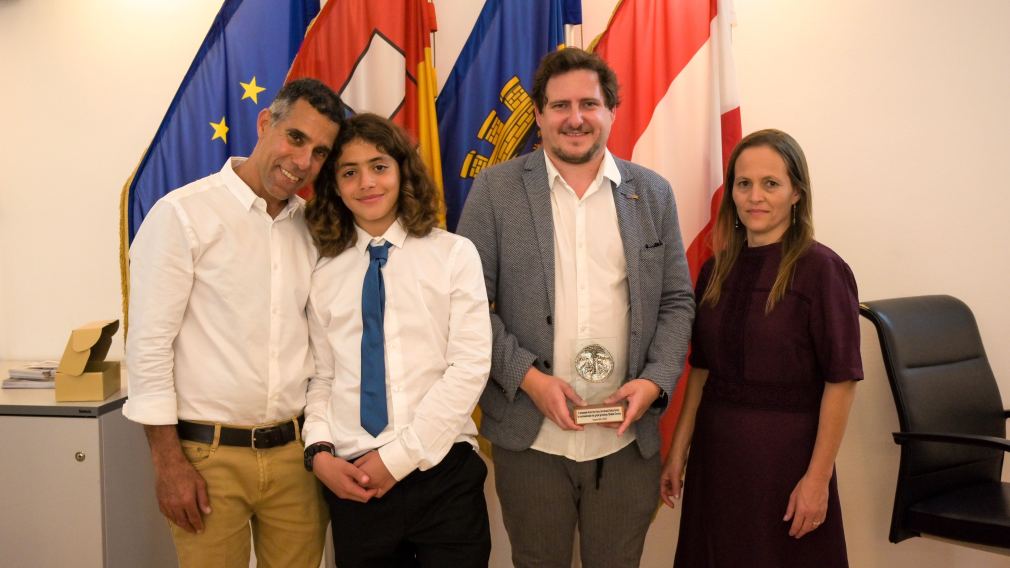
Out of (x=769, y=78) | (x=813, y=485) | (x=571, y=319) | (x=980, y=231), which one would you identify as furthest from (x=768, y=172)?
(x=980, y=231)

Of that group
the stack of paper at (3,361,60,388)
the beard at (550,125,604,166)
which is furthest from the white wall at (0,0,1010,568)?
the beard at (550,125,604,166)

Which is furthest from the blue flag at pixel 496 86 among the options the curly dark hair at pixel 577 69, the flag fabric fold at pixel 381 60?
the curly dark hair at pixel 577 69

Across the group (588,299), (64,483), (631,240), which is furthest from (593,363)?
(64,483)

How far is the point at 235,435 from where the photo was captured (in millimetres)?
1702

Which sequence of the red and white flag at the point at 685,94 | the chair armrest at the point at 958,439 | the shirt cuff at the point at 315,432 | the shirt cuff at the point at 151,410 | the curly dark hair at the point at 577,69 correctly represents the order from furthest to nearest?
the red and white flag at the point at 685,94 → the chair armrest at the point at 958,439 → the curly dark hair at the point at 577,69 → the shirt cuff at the point at 315,432 → the shirt cuff at the point at 151,410

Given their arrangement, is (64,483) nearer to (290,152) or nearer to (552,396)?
(290,152)

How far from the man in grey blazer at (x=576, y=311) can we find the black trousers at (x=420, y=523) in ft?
A: 0.78

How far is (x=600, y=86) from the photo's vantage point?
197 cm

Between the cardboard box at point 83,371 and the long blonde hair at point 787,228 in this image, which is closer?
the long blonde hair at point 787,228

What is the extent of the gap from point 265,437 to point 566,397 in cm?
81

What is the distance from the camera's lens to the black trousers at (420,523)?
1.66 m

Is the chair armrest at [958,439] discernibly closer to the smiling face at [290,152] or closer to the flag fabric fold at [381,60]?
the flag fabric fold at [381,60]

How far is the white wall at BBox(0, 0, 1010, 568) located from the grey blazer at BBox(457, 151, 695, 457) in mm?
1148

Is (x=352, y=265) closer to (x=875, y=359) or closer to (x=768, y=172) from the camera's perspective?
(x=768, y=172)
